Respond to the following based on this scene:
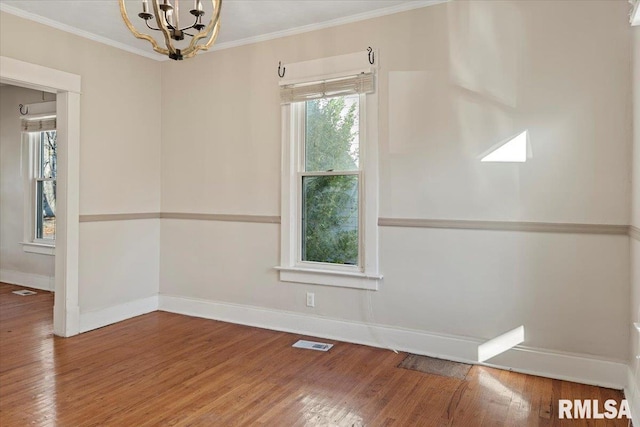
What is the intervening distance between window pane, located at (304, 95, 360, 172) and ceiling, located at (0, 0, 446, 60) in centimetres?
65

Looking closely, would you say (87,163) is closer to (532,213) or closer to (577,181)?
(532,213)

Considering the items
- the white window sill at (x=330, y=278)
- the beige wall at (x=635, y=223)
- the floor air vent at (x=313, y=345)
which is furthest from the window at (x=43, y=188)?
the beige wall at (x=635, y=223)

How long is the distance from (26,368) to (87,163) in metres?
1.73

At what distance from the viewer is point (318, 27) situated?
12.1ft

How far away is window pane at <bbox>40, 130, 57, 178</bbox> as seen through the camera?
18.1 ft

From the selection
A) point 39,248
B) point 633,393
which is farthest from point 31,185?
point 633,393

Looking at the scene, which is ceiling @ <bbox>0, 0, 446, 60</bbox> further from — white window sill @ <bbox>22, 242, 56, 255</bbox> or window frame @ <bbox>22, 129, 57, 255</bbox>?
white window sill @ <bbox>22, 242, 56, 255</bbox>

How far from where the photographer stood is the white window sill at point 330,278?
3.48 m

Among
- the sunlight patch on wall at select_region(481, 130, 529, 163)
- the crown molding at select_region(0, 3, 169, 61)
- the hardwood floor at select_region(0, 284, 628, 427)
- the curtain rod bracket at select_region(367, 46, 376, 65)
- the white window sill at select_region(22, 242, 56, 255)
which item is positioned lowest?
the hardwood floor at select_region(0, 284, 628, 427)

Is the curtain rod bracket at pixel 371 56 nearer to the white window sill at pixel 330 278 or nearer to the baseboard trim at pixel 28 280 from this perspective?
the white window sill at pixel 330 278

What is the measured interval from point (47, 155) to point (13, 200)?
31.7 inches

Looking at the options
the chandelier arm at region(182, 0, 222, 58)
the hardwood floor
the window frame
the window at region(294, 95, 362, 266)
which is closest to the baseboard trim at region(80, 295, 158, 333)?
the hardwood floor

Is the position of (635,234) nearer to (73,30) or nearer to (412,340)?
(412,340)

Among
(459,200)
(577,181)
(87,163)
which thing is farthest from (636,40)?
(87,163)
